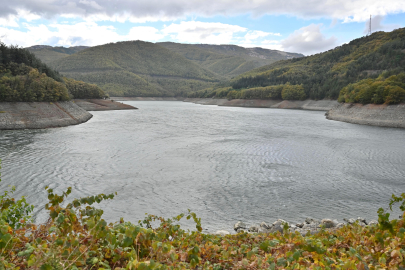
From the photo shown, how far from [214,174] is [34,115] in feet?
110

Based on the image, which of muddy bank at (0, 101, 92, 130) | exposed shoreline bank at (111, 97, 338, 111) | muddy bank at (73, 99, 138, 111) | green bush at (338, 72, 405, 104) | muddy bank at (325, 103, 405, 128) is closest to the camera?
muddy bank at (0, 101, 92, 130)

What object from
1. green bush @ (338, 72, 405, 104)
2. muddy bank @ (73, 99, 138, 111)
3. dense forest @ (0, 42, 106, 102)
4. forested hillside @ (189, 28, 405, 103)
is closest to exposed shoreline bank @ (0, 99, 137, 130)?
dense forest @ (0, 42, 106, 102)

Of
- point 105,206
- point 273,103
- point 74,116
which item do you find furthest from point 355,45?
point 105,206

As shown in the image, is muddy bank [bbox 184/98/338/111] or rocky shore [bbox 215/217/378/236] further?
muddy bank [bbox 184/98/338/111]

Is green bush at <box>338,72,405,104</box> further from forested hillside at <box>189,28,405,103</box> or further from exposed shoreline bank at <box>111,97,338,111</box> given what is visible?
exposed shoreline bank at <box>111,97,338,111</box>

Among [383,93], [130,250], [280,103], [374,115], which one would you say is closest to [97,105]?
[280,103]

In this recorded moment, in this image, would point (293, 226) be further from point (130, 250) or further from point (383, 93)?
point (383, 93)

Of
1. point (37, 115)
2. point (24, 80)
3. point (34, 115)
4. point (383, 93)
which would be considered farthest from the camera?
point (383, 93)

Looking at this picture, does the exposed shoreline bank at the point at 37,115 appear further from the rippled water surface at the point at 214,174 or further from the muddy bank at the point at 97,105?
the muddy bank at the point at 97,105

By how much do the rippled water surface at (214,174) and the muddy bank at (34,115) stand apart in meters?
5.02

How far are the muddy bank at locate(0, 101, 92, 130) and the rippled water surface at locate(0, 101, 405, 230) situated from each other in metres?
5.02

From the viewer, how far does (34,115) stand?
40594mm

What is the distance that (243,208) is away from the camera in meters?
13.4

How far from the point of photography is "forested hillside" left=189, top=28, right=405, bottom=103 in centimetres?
9062
